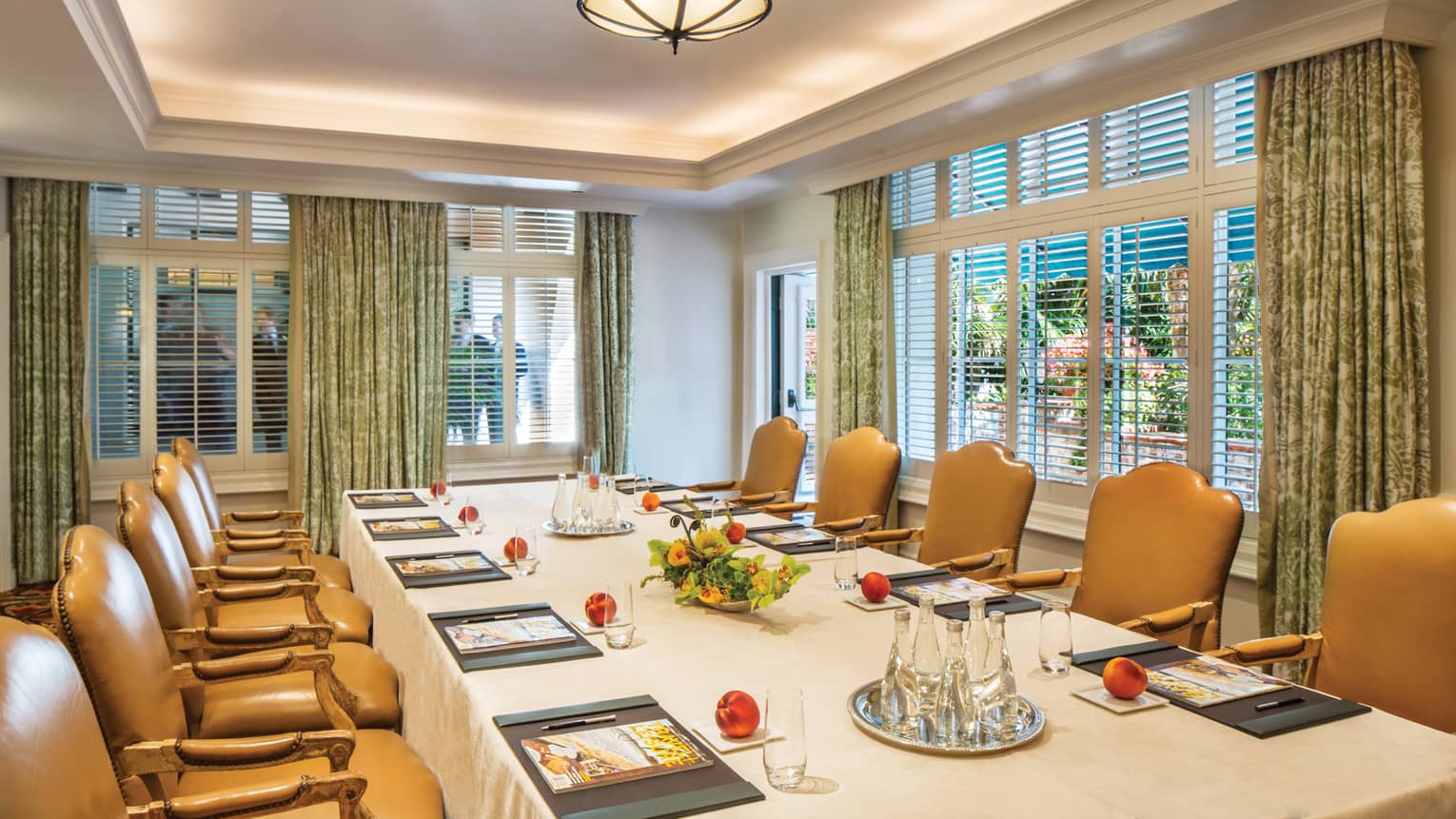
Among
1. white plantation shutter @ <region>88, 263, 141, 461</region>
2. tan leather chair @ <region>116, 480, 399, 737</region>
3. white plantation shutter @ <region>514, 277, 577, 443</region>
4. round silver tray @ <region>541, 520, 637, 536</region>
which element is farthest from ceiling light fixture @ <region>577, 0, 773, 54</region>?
white plantation shutter @ <region>88, 263, 141, 461</region>

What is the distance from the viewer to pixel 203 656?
8.06 ft

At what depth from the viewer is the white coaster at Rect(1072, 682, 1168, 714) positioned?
172 cm

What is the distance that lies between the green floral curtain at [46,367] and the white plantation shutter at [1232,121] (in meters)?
5.85

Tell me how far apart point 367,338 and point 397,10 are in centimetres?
267

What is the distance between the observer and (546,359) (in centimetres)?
696

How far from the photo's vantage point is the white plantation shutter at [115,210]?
19.1ft

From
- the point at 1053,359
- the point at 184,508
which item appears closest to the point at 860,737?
the point at 184,508

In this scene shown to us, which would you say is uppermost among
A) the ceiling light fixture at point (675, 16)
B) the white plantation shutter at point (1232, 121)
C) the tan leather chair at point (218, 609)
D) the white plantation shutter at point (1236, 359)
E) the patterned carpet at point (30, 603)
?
the ceiling light fixture at point (675, 16)

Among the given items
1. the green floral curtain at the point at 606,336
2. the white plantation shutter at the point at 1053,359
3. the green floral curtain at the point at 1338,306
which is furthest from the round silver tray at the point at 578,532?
the green floral curtain at the point at 606,336

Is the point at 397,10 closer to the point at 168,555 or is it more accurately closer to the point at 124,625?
the point at 168,555

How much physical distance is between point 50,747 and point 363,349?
207 inches

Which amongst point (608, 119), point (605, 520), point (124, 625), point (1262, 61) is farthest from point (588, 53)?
point (124, 625)

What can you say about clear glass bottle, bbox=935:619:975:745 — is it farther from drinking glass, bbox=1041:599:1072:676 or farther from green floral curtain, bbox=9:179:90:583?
green floral curtain, bbox=9:179:90:583

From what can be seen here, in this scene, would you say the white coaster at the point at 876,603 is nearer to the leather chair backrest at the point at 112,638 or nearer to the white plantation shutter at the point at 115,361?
the leather chair backrest at the point at 112,638
